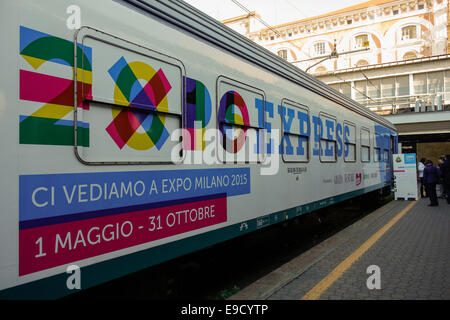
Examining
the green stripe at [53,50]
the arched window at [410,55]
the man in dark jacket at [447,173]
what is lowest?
the man in dark jacket at [447,173]

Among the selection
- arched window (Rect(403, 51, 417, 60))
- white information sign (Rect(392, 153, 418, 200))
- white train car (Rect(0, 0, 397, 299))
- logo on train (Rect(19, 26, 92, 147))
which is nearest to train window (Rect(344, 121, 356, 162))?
white train car (Rect(0, 0, 397, 299))

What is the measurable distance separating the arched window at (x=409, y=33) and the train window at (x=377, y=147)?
108 ft

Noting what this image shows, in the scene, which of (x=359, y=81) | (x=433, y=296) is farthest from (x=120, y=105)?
(x=359, y=81)

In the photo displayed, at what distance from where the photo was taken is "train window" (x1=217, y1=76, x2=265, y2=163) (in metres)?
3.51

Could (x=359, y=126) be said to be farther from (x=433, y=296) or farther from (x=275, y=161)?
(x=433, y=296)

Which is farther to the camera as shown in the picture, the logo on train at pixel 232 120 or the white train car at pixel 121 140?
the logo on train at pixel 232 120

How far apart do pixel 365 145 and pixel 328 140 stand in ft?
10.3

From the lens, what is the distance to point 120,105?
2414 millimetres

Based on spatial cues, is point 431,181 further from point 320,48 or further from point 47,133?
point 320,48

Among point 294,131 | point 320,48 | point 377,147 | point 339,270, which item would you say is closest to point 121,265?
point 339,270

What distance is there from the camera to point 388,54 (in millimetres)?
38250

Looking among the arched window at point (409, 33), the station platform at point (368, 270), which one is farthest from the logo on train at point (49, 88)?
the arched window at point (409, 33)

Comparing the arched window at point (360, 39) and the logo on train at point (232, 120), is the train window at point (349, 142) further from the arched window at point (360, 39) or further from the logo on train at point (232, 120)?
the arched window at point (360, 39)

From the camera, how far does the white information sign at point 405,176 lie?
Result: 494 inches
